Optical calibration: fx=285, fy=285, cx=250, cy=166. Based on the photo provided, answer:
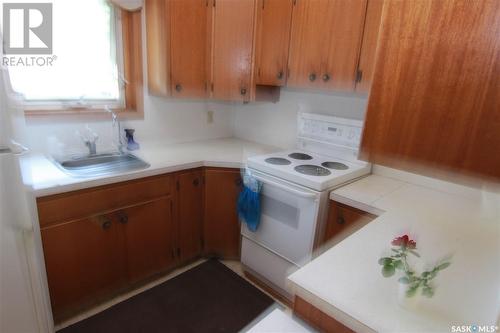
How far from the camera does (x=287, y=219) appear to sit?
179cm

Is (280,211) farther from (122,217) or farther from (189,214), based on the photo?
(122,217)

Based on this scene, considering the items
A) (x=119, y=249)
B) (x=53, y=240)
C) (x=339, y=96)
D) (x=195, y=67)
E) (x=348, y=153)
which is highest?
(x=195, y=67)

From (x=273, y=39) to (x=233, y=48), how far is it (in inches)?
11.6

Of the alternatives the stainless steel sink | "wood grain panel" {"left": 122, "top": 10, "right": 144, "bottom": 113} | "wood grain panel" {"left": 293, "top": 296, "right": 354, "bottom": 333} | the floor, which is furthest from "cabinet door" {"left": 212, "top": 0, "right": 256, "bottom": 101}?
"wood grain panel" {"left": 293, "top": 296, "right": 354, "bottom": 333}

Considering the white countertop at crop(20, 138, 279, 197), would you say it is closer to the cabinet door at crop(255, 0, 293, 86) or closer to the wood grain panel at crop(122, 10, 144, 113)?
the wood grain panel at crop(122, 10, 144, 113)

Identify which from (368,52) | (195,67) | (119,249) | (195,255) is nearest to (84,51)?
(195,67)

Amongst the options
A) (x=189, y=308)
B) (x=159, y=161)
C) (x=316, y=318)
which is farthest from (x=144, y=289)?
(x=316, y=318)

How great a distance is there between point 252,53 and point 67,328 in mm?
2088

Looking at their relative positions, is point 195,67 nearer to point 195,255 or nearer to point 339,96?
point 339,96

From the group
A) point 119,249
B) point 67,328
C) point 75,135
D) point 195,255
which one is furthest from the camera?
point 195,255

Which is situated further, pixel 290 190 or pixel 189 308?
pixel 189 308

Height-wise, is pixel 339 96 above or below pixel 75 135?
above

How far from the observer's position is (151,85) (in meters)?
2.18

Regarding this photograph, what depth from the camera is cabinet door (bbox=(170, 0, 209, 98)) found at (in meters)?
1.93
